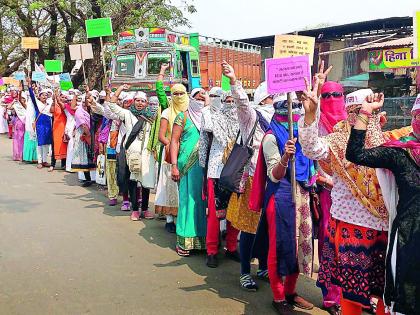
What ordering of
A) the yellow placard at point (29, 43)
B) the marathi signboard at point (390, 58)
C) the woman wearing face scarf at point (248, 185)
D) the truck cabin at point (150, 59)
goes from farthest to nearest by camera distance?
the marathi signboard at point (390, 58) → the yellow placard at point (29, 43) → the truck cabin at point (150, 59) → the woman wearing face scarf at point (248, 185)

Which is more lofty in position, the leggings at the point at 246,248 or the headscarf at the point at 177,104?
the headscarf at the point at 177,104

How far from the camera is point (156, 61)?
12.7 m

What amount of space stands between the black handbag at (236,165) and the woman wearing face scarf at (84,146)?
17.3 ft

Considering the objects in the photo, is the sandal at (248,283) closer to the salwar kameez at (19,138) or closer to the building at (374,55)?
the building at (374,55)

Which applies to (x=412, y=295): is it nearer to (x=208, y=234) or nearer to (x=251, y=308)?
(x=251, y=308)

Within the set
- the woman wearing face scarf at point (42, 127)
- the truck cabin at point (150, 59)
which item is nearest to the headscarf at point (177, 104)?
the woman wearing face scarf at point (42, 127)

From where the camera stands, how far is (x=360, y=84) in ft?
55.3

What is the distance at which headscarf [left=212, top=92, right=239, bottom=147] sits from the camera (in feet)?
14.6

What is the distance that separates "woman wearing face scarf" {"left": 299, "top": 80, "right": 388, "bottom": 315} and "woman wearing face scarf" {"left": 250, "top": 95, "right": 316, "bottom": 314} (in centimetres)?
48

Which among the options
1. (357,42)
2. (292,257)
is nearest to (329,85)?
(292,257)

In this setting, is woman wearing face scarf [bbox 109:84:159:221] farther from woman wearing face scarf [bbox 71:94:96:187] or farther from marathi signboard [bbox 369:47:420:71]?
marathi signboard [bbox 369:47:420:71]

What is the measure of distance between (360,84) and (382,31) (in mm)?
5654

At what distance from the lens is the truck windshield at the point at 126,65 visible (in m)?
13.0

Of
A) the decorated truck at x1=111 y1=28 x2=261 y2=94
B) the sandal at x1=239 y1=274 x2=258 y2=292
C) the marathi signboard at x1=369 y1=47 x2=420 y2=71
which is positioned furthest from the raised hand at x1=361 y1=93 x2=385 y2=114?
the marathi signboard at x1=369 y1=47 x2=420 y2=71
